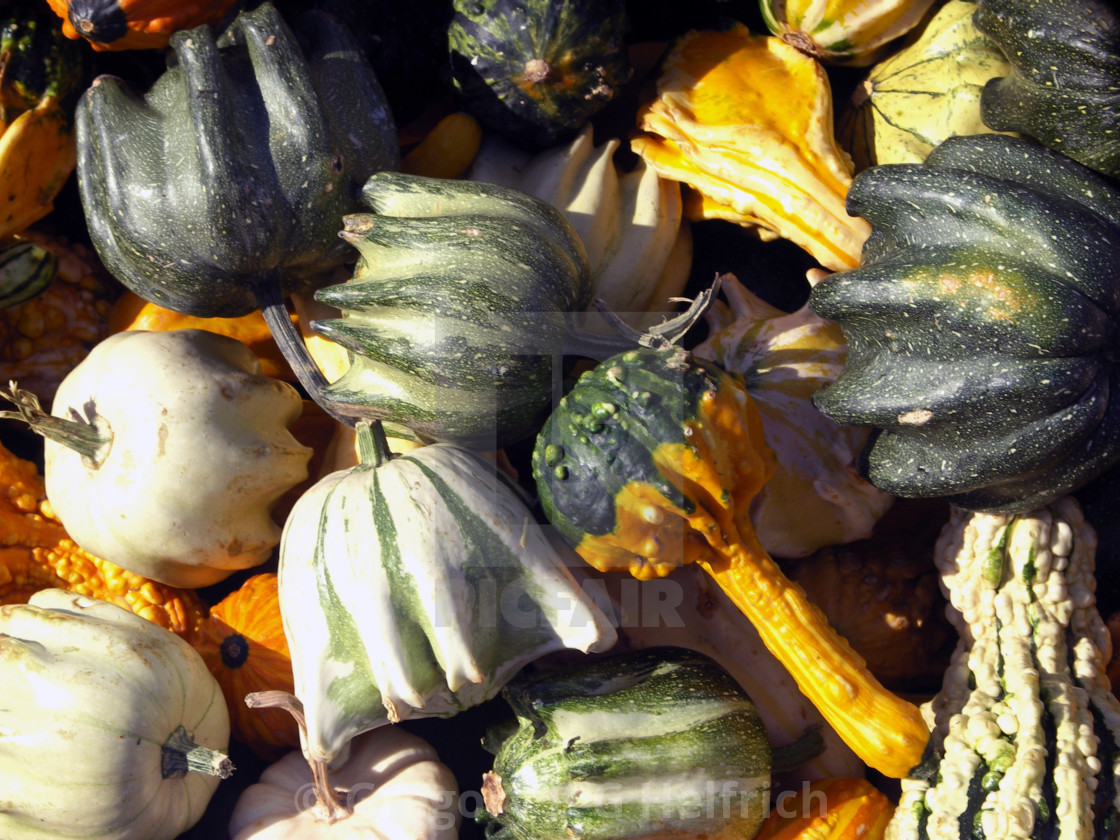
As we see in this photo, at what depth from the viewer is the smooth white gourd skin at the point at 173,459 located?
202cm

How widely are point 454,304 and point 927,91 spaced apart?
→ 1389mm

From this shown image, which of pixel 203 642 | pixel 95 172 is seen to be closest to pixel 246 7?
pixel 95 172

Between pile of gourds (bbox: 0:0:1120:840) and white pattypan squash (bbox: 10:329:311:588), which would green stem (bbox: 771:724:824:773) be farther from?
white pattypan squash (bbox: 10:329:311:588)

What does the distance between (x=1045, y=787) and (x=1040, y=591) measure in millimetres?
437

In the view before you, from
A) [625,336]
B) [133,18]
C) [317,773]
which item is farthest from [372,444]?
[133,18]

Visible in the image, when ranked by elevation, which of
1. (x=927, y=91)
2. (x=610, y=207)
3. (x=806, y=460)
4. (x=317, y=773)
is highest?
(x=927, y=91)

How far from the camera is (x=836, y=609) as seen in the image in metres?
2.25

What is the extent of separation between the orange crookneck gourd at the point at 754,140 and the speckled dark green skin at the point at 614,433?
560 mm

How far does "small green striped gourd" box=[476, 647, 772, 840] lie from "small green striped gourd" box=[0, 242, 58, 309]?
1619 millimetres

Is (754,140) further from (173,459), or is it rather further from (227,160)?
(173,459)

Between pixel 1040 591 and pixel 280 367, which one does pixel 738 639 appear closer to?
pixel 1040 591

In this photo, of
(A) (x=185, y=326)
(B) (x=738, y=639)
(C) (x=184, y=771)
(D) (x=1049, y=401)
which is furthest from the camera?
(A) (x=185, y=326)

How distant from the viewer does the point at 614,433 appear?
183 cm

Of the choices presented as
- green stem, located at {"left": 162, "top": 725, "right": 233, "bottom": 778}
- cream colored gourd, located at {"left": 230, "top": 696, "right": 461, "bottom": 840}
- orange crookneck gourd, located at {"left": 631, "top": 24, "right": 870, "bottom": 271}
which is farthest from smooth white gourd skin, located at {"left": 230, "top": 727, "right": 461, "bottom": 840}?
orange crookneck gourd, located at {"left": 631, "top": 24, "right": 870, "bottom": 271}
